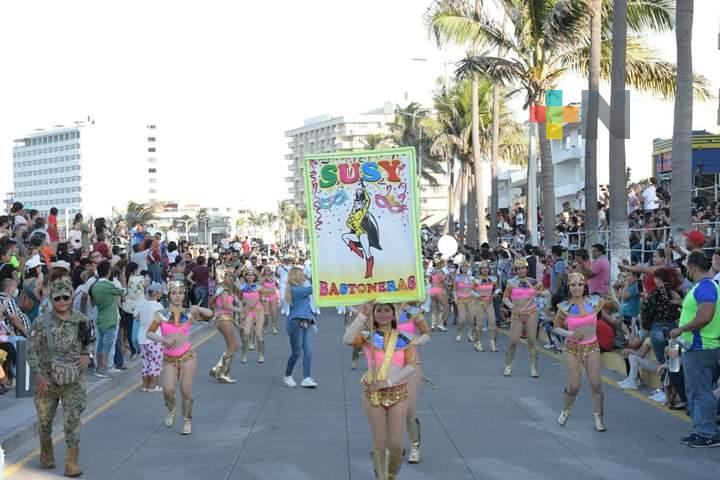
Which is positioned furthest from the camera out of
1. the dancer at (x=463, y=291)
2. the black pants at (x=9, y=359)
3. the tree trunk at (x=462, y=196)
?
the tree trunk at (x=462, y=196)

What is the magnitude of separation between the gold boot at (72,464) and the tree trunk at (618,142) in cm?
1434

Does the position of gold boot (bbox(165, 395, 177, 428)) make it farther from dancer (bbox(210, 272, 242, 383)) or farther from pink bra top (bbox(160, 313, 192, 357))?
dancer (bbox(210, 272, 242, 383))

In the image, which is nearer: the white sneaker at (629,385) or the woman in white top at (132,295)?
the white sneaker at (629,385)

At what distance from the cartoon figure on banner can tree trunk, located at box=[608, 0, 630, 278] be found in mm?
13874

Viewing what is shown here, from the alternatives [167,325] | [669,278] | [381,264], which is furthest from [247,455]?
[669,278]

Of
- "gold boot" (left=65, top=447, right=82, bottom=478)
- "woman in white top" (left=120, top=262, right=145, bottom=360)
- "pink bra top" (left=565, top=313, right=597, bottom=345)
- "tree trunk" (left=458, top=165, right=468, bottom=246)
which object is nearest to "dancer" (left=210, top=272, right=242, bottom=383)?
"woman in white top" (left=120, top=262, right=145, bottom=360)

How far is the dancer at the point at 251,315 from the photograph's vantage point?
20.7 meters

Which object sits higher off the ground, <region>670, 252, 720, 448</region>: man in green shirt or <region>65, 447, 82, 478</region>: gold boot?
<region>670, 252, 720, 448</region>: man in green shirt

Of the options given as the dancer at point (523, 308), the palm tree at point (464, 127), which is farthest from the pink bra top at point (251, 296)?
the palm tree at point (464, 127)

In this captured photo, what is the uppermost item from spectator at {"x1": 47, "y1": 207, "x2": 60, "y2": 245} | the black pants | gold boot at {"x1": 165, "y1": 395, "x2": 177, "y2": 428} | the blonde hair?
spectator at {"x1": 47, "y1": 207, "x2": 60, "y2": 245}

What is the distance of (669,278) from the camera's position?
13344 millimetres

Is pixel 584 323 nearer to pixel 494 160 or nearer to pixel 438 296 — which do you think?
pixel 438 296

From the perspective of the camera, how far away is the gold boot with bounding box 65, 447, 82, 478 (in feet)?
32.1

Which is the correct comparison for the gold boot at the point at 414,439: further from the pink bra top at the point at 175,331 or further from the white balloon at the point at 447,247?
the white balloon at the point at 447,247
